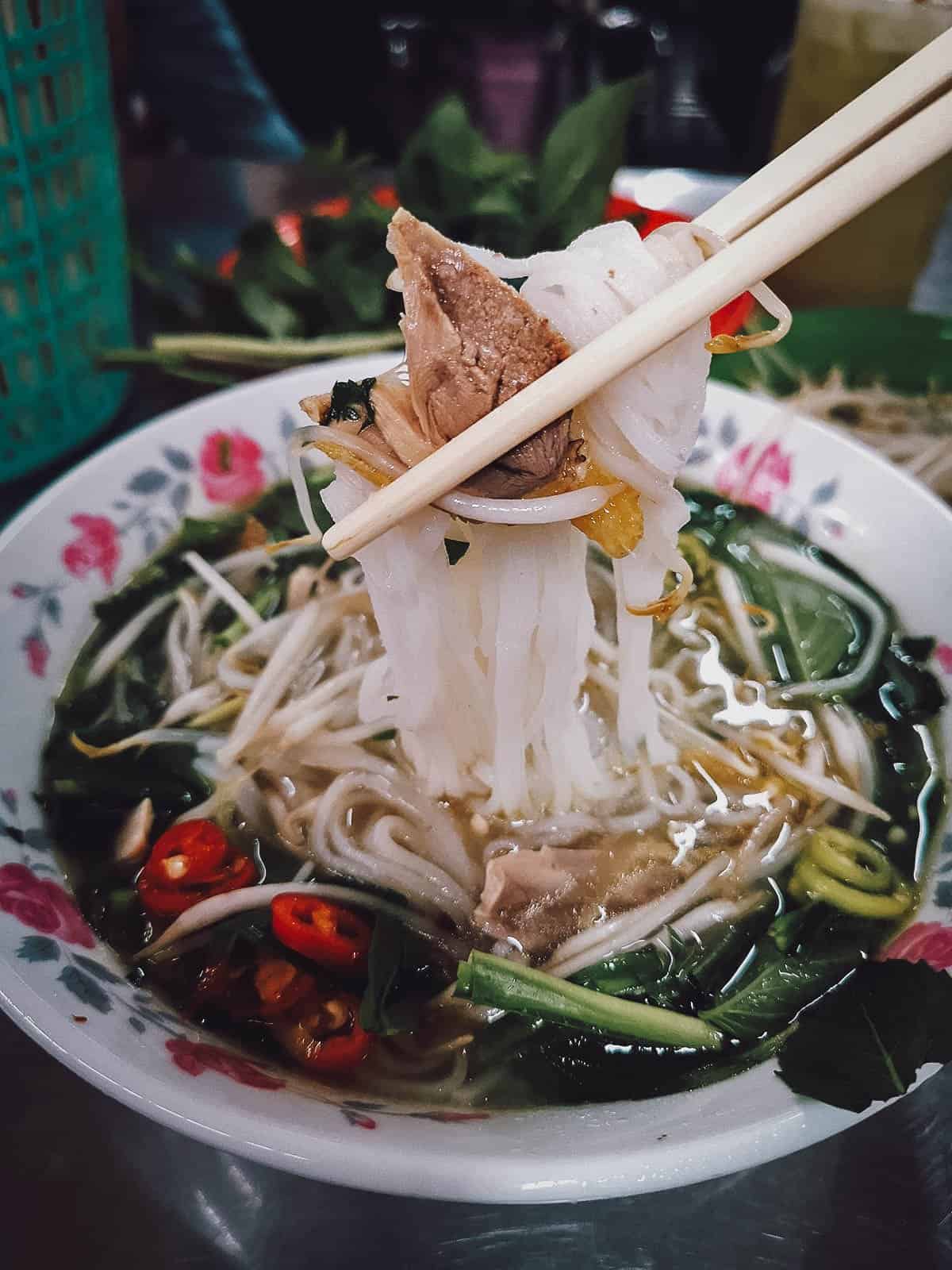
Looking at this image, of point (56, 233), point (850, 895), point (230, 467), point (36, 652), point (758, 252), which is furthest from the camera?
point (56, 233)

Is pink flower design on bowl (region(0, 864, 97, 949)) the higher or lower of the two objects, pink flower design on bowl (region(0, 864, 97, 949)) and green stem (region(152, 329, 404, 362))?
the lower

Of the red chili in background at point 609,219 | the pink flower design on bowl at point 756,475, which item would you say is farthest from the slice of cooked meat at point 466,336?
the red chili in background at point 609,219

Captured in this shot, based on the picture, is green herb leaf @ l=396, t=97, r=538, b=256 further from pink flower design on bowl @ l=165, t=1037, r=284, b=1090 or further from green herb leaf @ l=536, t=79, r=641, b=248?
pink flower design on bowl @ l=165, t=1037, r=284, b=1090

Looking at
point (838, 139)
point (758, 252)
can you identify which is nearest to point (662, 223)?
point (838, 139)

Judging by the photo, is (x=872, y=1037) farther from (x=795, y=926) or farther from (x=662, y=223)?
(x=662, y=223)

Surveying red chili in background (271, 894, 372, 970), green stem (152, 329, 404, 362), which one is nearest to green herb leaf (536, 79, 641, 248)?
green stem (152, 329, 404, 362)
